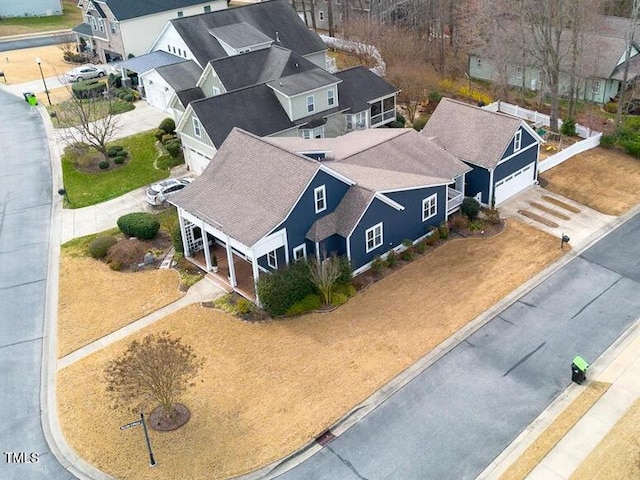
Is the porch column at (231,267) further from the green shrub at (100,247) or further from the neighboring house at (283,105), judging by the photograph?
the neighboring house at (283,105)

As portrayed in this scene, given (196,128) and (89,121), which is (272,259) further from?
(89,121)

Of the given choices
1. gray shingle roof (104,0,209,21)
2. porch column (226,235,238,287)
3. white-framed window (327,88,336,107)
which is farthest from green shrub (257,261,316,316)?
gray shingle roof (104,0,209,21)

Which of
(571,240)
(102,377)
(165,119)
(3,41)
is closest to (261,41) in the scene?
(165,119)

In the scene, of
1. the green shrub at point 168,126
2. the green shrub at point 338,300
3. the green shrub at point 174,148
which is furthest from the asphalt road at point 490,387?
the green shrub at point 168,126

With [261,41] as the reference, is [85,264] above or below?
below

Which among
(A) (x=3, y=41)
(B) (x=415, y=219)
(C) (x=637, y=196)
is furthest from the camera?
(A) (x=3, y=41)

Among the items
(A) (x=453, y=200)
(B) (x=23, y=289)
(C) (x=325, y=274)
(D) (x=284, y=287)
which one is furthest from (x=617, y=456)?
(B) (x=23, y=289)

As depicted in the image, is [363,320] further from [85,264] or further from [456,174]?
[85,264]
